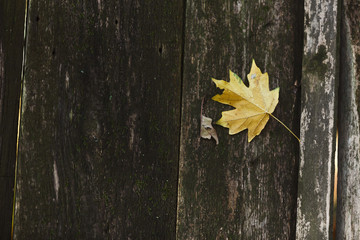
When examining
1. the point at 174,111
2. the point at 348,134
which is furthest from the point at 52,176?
the point at 348,134

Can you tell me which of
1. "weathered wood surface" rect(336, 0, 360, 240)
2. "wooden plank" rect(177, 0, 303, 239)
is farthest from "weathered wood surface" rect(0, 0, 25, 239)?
"weathered wood surface" rect(336, 0, 360, 240)

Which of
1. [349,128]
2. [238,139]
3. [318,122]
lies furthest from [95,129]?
[349,128]

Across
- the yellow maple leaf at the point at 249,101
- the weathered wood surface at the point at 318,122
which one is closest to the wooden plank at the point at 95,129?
the yellow maple leaf at the point at 249,101

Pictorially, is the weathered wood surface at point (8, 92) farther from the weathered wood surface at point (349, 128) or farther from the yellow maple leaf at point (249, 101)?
the weathered wood surface at point (349, 128)

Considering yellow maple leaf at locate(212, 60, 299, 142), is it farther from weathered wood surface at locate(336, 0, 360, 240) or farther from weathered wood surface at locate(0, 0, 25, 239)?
weathered wood surface at locate(0, 0, 25, 239)
